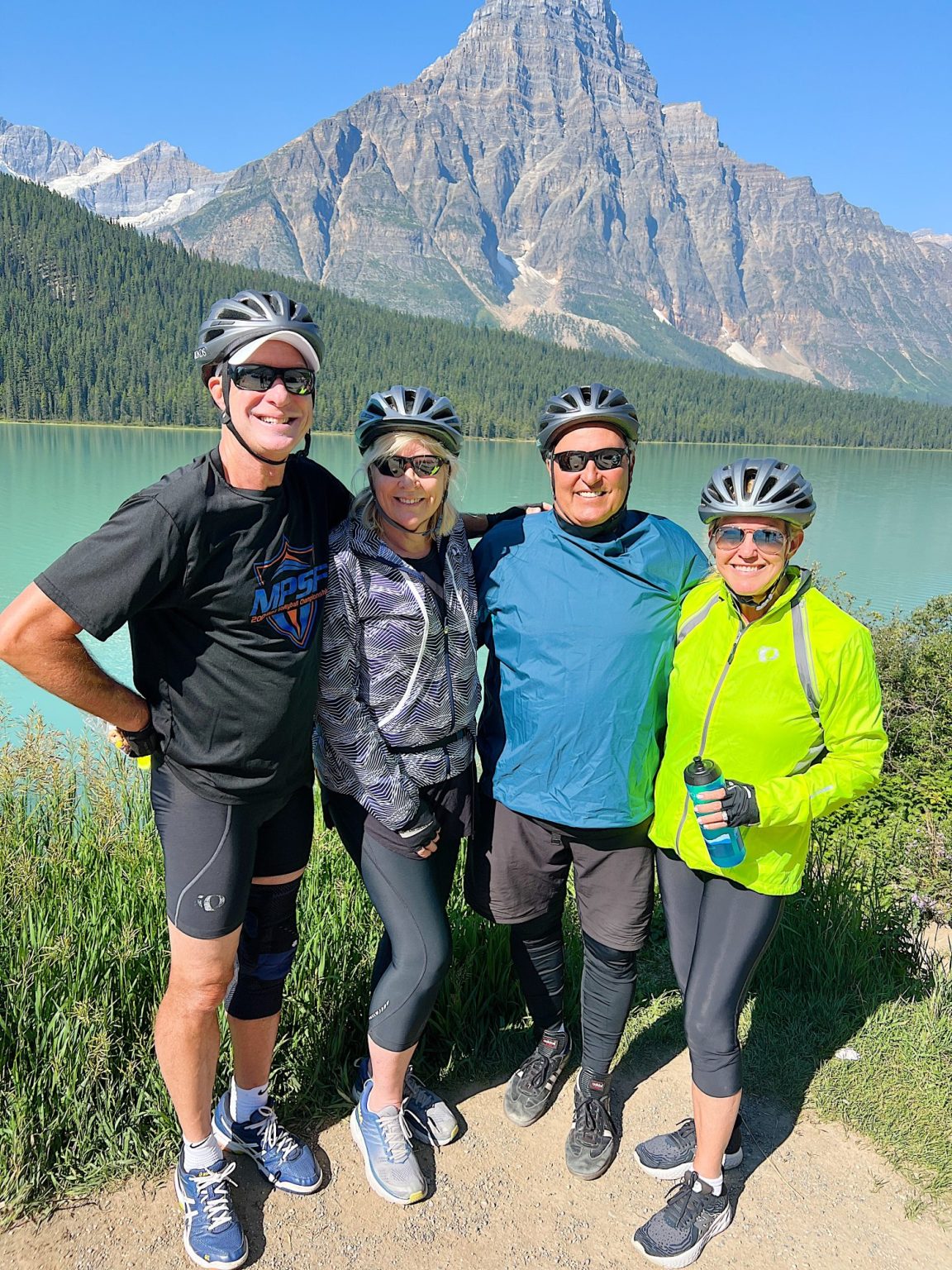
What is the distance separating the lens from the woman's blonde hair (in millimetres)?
2635

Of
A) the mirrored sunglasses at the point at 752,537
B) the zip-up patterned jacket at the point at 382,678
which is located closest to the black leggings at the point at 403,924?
the zip-up patterned jacket at the point at 382,678

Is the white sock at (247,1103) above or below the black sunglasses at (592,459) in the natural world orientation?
below

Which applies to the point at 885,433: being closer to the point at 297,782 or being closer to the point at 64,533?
the point at 64,533

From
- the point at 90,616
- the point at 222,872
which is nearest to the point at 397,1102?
the point at 222,872

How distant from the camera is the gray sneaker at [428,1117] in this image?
2941mm

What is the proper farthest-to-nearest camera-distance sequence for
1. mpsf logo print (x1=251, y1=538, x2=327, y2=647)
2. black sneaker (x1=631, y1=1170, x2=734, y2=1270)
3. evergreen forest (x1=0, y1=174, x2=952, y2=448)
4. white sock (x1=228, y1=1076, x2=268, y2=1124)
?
evergreen forest (x1=0, y1=174, x2=952, y2=448)
white sock (x1=228, y1=1076, x2=268, y2=1124)
black sneaker (x1=631, y1=1170, x2=734, y2=1270)
mpsf logo print (x1=251, y1=538, x2=327, y2=647)

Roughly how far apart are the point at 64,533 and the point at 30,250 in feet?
389

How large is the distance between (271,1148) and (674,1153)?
134 centimetres

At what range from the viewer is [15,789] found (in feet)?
15.3

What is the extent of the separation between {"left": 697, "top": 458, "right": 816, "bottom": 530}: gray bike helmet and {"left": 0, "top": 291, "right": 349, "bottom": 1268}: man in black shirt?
124cm

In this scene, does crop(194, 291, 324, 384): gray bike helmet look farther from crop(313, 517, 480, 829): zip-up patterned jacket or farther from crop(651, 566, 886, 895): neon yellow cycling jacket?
crop(651, 566, 886, 895): neon yellow cycling jacket

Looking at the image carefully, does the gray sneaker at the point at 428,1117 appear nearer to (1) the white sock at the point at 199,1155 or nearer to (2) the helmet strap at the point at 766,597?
(1) the white sock at the point at 199,1155

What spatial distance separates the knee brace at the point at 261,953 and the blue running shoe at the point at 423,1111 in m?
0.54

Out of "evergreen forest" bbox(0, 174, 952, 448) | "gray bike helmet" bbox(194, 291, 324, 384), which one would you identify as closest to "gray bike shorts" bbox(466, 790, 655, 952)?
"gray bike helmet" bbox(194, 291, 324, 384)
